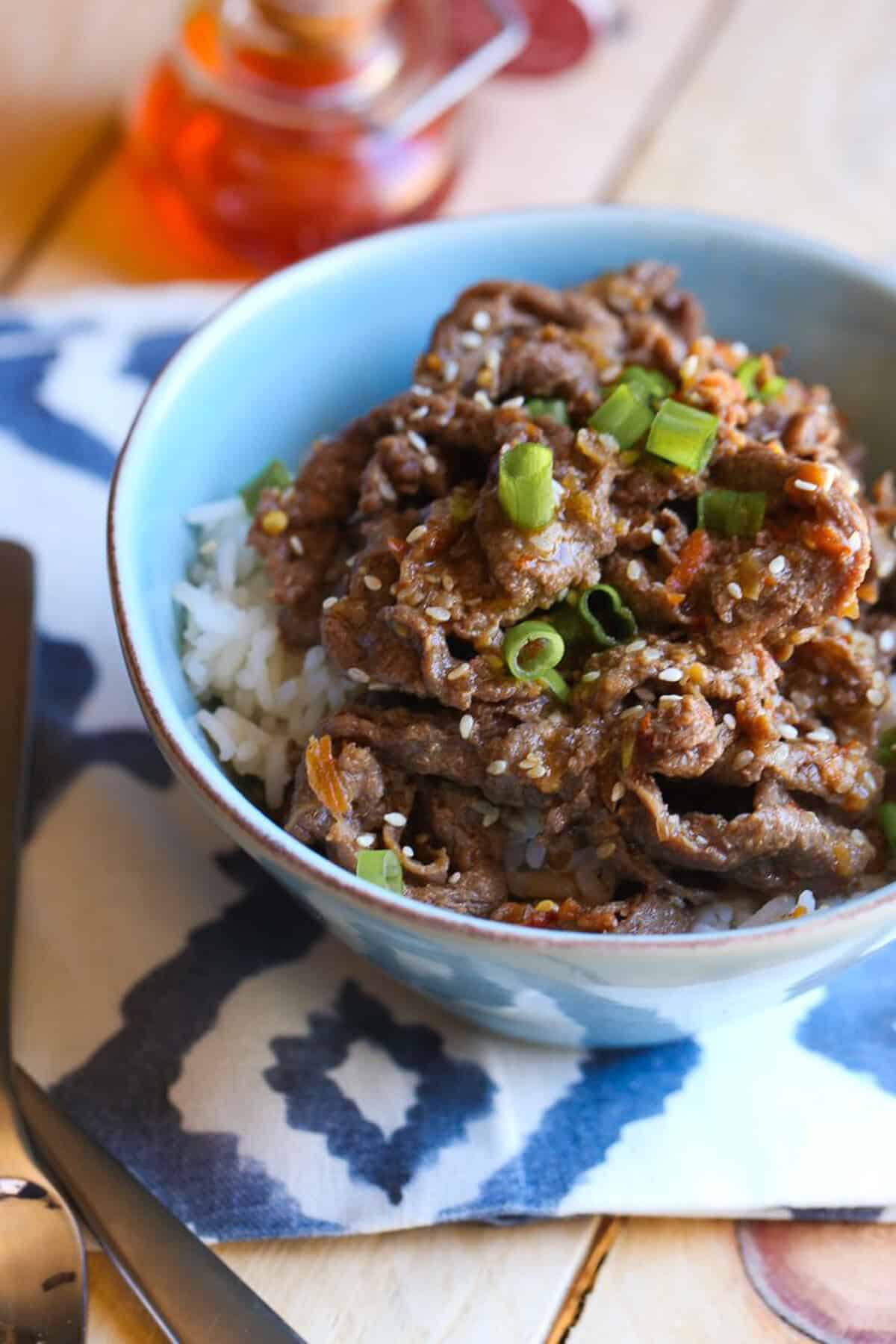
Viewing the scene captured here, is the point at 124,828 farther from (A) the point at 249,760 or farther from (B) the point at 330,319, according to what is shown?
(B) the point at 330,319

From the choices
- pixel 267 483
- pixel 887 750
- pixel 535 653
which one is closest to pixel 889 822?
pixel 887 750

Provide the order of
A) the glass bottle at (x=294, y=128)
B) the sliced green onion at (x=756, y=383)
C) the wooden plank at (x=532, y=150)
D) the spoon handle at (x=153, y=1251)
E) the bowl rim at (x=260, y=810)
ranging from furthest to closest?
the wooden plank at (x=532, y=150) < the glass bottle at (x=294, y=128) < the sliced green onion at (x=756, y=383) < the spoon handle at (x=153, y=1251) < the bowl rim at (x=260, y=810)

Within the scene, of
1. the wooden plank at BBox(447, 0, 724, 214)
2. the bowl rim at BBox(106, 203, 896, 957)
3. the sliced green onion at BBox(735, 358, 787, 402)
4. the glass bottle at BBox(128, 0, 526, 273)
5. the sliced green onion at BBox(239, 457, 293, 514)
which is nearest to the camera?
the bowl rim at BBox(106, 203, 896, 957)

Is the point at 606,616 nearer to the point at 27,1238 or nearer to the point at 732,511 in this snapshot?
the point at 732,511

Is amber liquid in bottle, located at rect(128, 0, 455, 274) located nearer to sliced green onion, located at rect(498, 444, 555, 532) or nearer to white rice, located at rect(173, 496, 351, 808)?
white rice, located at rect(173, 496, 351, 808)

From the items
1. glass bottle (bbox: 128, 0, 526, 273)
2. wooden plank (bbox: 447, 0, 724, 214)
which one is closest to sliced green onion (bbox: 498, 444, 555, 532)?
glass bottle (bbox: 128, 0, 526, 273)

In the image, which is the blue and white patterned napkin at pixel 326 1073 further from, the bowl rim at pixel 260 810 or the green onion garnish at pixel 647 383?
the green onion garnish at pixel 647 383

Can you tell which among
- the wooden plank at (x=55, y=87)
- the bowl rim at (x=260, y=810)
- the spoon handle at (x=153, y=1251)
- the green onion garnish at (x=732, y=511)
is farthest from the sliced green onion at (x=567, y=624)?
the wooden plank at (x=55, y=87)
